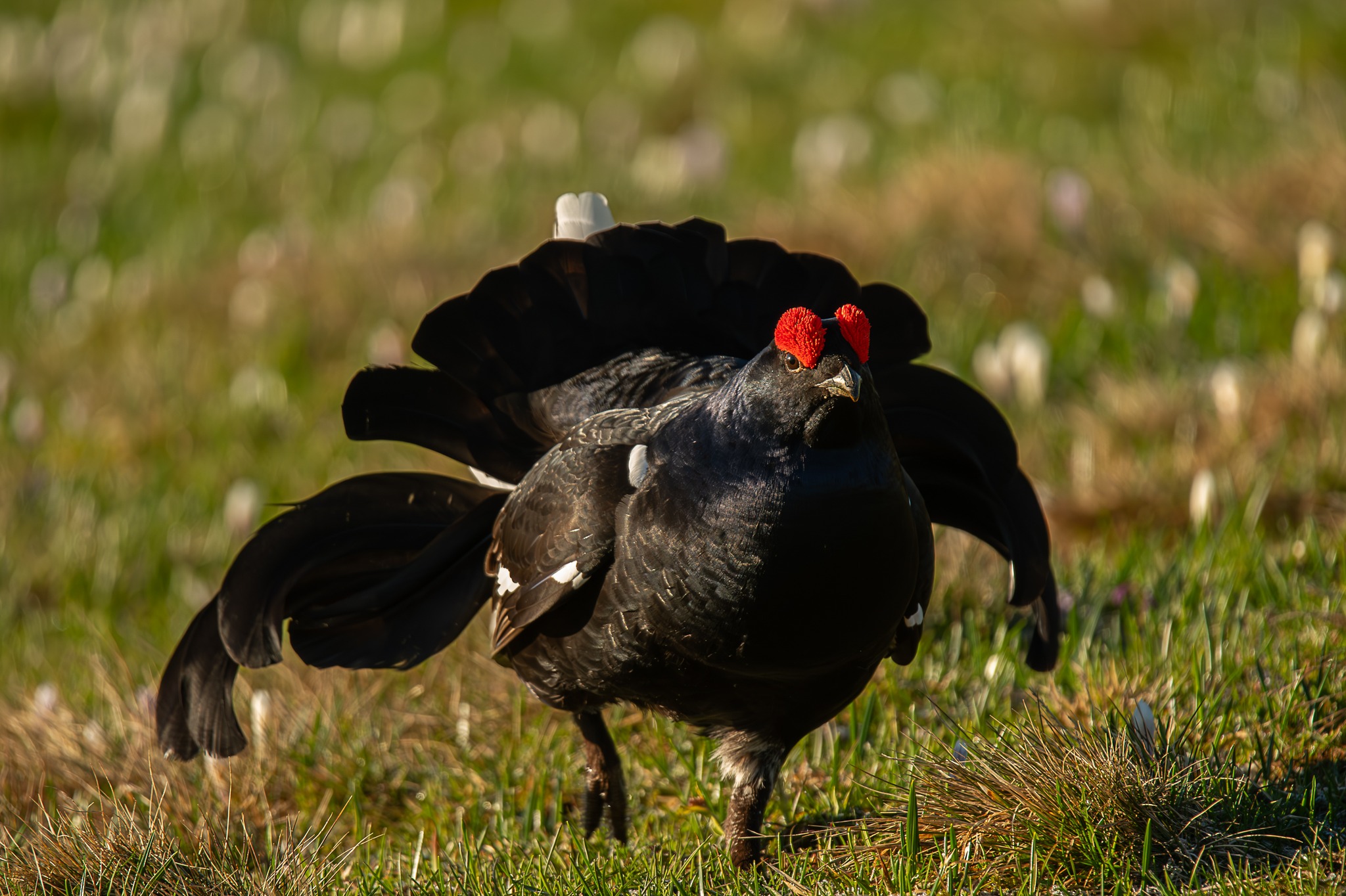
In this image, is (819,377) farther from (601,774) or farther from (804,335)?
(601,774)

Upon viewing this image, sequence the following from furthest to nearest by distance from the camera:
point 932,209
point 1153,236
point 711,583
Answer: point 932,209
point 1153,236
point 711,583

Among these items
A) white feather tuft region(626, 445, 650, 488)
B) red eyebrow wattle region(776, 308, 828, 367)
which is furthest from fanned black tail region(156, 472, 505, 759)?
red eyebrow wattle region(776, 308, 828, 367)

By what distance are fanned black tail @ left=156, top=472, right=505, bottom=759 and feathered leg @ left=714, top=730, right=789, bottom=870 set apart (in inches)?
34.1

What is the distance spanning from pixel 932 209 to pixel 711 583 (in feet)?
17.0

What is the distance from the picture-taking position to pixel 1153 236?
710 cm

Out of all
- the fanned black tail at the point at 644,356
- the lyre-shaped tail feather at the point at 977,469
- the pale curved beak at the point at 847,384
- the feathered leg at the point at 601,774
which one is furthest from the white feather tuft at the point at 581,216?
the pale curved beak at the point at 847,384

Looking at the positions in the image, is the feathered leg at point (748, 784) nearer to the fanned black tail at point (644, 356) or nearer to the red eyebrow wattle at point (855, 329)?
the fanned black tail at point (644, 356)

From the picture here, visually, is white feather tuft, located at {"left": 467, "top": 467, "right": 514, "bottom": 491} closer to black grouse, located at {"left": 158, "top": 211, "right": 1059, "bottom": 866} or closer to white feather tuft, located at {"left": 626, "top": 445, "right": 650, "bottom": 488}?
black grouse, located at {"left": 158, "top": 211, "right": 1059, "bottom": 866}

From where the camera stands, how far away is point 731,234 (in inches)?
313

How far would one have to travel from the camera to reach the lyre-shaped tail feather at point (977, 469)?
12.3 ft

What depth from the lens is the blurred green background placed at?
5863mm

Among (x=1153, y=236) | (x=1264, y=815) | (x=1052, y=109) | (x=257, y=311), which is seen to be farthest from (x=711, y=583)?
(x=1052, y=109)

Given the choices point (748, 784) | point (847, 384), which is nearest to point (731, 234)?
point (748, 784)

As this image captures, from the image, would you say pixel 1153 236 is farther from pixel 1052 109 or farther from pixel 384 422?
pixel 384 422
